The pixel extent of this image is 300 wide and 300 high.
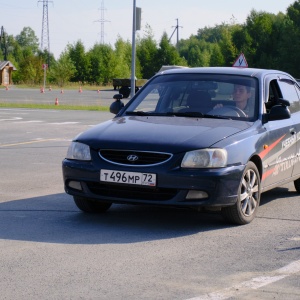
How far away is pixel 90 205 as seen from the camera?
8750 millimetres

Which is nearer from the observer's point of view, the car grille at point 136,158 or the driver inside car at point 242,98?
the car grille at point 136,158

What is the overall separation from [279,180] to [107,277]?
12.9 feet

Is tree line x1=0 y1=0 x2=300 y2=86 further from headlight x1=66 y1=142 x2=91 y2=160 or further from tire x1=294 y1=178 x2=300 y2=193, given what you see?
headlight x1=66 y1=142 x2=91 y2=160

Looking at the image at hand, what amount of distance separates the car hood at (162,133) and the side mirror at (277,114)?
40 centimetres

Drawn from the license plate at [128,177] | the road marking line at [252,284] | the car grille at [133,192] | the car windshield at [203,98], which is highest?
the car windshield at [203,98]

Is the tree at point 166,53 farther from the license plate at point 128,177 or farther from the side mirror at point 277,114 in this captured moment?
the license plate at point 128,177

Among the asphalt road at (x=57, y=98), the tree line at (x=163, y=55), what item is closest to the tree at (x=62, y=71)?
the tree line at (x=163, y=55)

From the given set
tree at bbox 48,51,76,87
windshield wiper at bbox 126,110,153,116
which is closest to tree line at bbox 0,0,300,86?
tree at bbox 48,51,76,87

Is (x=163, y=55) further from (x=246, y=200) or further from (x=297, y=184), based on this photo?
(x=246, y=200)

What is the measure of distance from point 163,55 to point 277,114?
99.7m

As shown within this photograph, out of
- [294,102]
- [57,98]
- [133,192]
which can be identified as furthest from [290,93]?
[57,98]

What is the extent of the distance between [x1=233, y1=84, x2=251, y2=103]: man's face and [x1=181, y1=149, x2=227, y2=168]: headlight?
56.0 inches

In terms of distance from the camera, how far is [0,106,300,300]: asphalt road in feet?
18.5

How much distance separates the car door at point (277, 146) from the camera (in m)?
8.95
